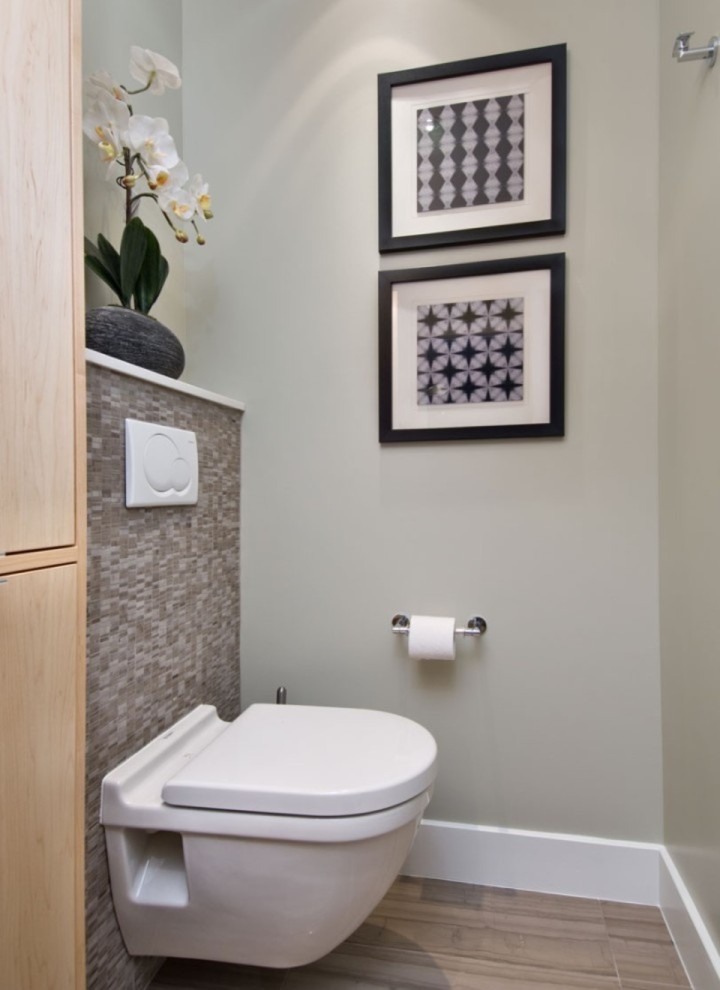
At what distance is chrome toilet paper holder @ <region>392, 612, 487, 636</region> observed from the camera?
54.2 inches

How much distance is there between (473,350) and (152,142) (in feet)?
2.85

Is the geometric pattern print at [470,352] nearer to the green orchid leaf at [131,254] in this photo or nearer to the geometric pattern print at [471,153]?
the geometric pattern print at [471,153]

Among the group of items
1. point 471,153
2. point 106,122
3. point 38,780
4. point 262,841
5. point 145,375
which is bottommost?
point 262,841

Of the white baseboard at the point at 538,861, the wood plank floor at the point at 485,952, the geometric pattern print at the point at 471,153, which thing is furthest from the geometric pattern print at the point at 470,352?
the wood plank floor at the point at 485,952

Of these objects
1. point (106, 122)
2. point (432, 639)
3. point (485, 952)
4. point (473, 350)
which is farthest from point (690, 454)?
point (106, 122)

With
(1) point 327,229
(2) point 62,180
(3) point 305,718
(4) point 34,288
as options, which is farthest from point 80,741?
(1) point 327,229

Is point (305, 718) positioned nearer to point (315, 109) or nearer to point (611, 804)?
point (611, 804)

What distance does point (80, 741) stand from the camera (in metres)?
0.77

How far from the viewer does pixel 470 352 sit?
1.40 m

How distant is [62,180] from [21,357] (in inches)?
10.5

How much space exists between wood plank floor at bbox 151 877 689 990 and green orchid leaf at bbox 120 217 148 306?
4.85 ft

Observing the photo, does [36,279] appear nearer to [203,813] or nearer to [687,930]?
[203,813]

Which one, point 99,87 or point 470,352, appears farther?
point 470,352

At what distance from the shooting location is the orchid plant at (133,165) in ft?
3.62
